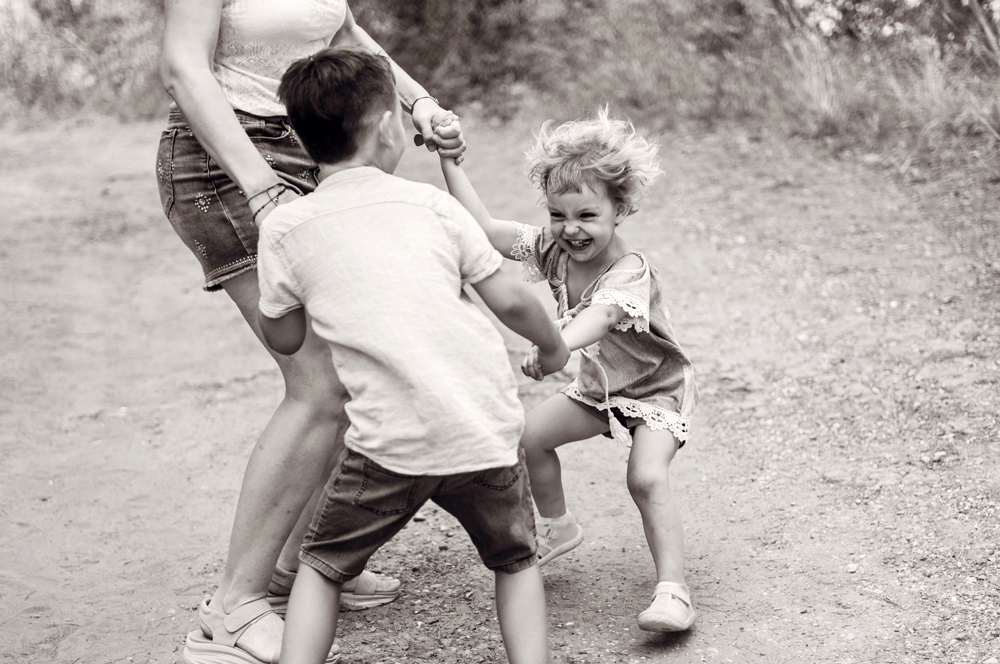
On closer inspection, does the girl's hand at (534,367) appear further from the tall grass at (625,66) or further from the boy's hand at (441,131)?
the tall grass at (625,66)

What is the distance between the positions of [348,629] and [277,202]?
1.15m

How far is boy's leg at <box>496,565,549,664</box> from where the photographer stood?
2.17 metres

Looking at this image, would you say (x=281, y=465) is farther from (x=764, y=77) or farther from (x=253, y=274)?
(x=764, y=77)

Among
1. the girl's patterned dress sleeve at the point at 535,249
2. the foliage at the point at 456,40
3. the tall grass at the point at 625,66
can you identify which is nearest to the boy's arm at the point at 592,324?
the girl's patterned dress sleeve at the point at 535,249

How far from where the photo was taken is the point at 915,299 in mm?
4605

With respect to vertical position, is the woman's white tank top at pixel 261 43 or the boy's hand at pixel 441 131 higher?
the woman's white tank top at pixel 261 43

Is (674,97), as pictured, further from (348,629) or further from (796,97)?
(348,629)

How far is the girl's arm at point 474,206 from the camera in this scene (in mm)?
2619

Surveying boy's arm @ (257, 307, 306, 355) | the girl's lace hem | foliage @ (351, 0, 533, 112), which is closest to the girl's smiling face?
the girl's lace hem

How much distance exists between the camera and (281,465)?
2.43 metres

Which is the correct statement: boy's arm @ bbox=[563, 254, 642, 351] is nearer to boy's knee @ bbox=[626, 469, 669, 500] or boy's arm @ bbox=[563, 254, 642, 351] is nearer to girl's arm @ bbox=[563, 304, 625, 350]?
girl's arm @ bbox=[563, 304, 625, 350]

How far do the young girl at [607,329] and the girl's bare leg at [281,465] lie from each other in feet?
1.60

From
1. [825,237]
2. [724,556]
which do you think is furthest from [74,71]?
[724,556]

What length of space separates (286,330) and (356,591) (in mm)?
1003
